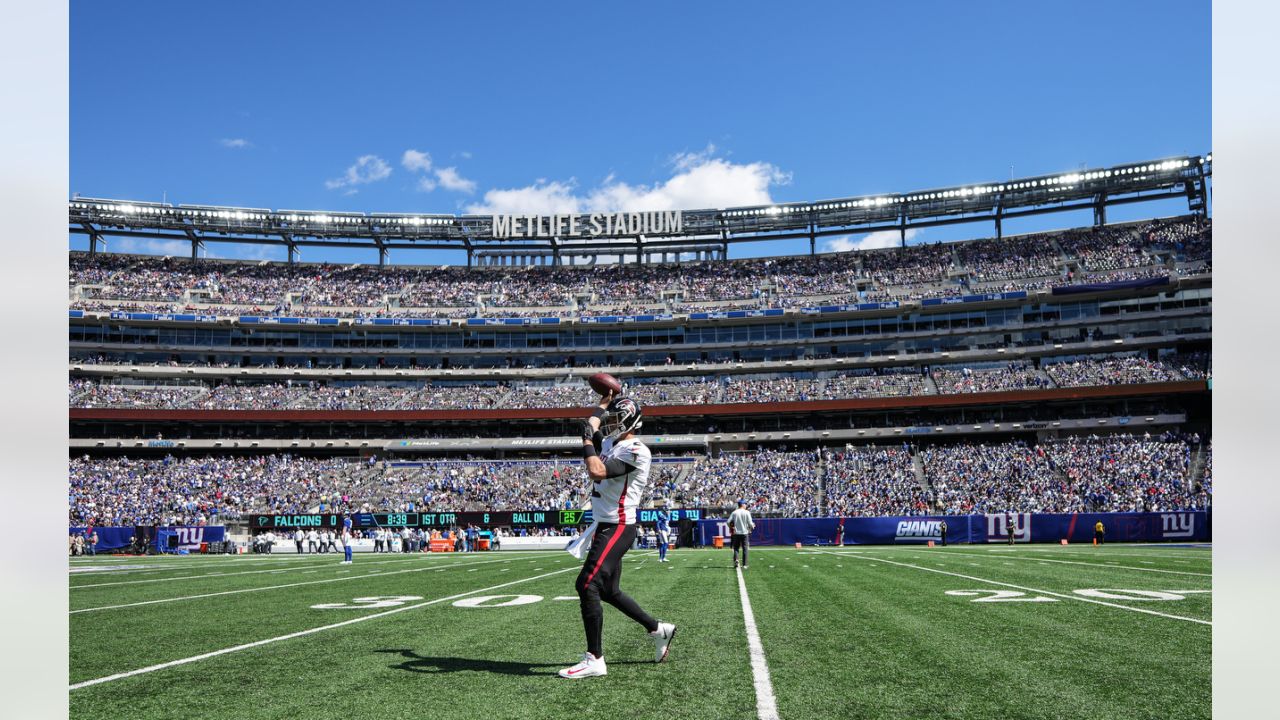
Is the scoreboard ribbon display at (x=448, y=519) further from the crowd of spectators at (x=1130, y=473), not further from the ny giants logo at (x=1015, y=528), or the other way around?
the crowd of spectators at (x=1130, y=473)

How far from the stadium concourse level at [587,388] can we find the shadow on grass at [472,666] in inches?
2236

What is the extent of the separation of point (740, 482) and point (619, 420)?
160ft

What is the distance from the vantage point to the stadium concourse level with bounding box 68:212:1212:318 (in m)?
65.0

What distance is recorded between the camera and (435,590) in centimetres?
1471

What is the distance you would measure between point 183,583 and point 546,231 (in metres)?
58.1

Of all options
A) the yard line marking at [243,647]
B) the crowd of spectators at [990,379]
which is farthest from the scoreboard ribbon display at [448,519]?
the yard line marking at [243,647]

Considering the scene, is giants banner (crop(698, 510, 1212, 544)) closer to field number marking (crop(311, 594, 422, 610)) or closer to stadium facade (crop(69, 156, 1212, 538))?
stadium facade (crop(69, 156, 1212, 538))

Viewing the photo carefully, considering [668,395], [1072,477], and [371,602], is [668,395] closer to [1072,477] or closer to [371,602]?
[1072,477]

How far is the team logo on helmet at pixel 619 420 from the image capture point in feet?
21.1

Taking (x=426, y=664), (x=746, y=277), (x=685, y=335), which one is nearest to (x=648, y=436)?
(x=685, y=335)

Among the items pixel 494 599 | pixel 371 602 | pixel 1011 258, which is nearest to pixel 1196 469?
pixel 1011 258

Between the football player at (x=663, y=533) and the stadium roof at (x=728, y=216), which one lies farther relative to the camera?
the stadium roof at (x=728, y=216)

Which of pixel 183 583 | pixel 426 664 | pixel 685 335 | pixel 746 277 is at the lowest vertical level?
pixel 183 583

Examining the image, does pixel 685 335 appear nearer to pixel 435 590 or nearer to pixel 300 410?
pixel 300 410
